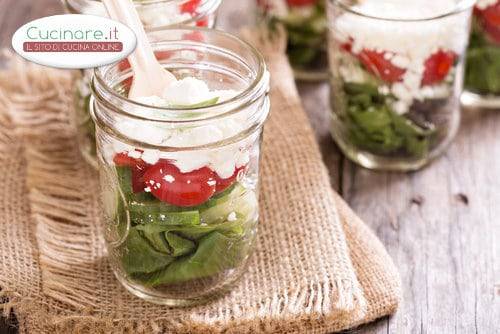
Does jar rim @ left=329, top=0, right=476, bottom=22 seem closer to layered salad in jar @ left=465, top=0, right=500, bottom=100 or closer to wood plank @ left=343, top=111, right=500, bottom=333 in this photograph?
layered salad in jar @ left=465, top=0, right=500, bottom=100

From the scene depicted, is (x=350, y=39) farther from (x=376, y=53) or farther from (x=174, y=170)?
(x=174, y=170)

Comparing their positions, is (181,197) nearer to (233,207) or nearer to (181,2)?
(233,207)

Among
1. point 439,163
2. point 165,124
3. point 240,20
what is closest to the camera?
point 165,124

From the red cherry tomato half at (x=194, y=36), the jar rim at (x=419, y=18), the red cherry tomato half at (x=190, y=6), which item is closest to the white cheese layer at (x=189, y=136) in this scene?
the red cherry tomato half at (x=194, y=36)

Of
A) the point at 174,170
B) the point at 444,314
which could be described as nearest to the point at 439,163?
the point at 444,314

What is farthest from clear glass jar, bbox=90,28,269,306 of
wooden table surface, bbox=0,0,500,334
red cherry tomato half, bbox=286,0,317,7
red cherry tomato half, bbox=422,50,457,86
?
red cherry tomato half, bbox=286,0,317,7

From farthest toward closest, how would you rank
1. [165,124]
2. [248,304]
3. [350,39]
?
[350,39], [248,304], [165,124]
